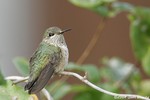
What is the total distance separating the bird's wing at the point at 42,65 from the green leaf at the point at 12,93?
0.10 metres

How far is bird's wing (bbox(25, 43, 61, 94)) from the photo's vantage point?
1.54 m

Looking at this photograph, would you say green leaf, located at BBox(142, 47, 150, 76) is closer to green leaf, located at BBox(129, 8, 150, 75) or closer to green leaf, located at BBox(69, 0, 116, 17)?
green leaf, located at BBox(129, 8, 150, 75)

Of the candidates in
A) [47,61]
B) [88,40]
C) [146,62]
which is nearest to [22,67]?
[47,61]

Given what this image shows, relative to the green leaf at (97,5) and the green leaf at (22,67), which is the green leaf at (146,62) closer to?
the green leaf at (97,5)

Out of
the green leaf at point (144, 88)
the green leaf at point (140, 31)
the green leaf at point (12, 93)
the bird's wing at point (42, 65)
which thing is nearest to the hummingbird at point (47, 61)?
the bird's wing at point (42, 65)

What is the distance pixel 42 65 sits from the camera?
175 cm

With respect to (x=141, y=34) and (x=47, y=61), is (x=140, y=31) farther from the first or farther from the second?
(x=47, y=61)

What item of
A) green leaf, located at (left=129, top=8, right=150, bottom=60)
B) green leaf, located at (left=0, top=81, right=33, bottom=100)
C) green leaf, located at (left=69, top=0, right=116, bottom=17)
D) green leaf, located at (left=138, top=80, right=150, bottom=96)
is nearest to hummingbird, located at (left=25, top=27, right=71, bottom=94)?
green leaf, located at (left=0, top=81, right=33, bottom=100)

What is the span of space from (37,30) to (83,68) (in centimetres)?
319

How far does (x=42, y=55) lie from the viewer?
70.9 inches

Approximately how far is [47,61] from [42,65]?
0.04 meters

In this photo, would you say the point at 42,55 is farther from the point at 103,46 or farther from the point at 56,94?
the point at 103,46

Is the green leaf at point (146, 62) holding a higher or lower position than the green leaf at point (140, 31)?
lower

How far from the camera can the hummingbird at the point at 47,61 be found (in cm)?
158
